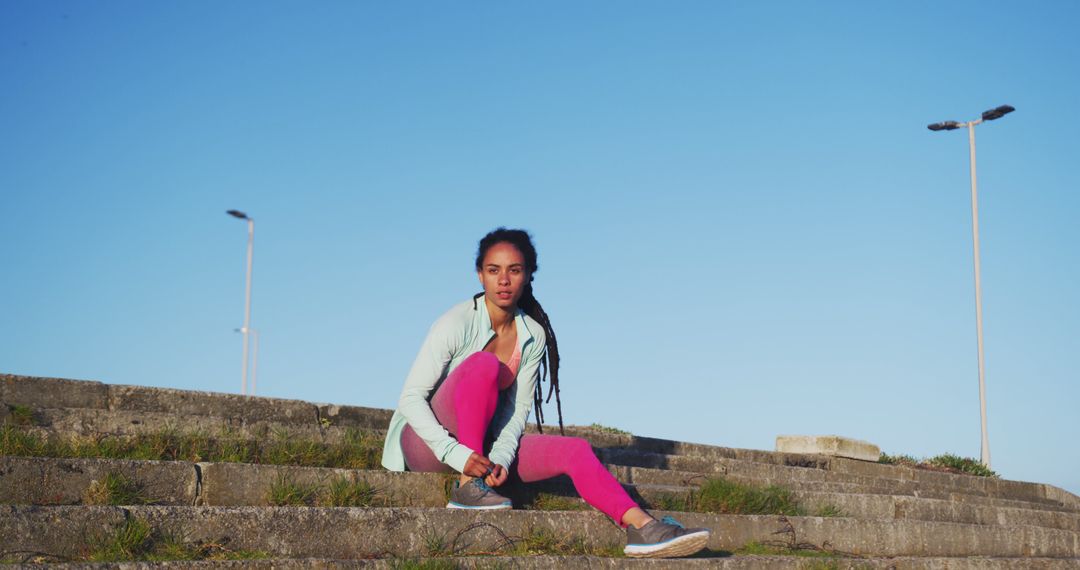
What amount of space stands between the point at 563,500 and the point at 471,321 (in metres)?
1.13

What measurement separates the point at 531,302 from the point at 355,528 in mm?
1853

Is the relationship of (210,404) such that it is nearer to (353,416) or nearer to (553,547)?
(353,416)

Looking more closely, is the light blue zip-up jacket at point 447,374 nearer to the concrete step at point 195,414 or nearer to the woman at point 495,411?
the woman at point 495,411

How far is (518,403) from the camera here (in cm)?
586

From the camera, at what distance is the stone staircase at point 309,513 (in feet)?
14.2

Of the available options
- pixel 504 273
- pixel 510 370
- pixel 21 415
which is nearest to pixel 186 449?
pixel 21 415

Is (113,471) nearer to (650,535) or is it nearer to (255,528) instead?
(255,528)

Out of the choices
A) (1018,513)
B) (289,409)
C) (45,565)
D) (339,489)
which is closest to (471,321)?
(339,489)

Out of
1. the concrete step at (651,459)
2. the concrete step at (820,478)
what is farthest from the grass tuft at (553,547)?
the concrete step at (820,478)

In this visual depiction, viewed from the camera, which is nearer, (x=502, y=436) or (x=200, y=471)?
(x=200, y=471)

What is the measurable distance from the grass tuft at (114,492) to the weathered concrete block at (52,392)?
2.67 m

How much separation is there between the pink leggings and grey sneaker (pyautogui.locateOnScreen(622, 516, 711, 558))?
16cm

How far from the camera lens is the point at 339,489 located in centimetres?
519

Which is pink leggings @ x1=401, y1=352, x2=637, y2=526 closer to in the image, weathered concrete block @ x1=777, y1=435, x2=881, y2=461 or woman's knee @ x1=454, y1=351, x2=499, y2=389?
woman's knee @ x1=454, y1=351, x2=499, y2=389
